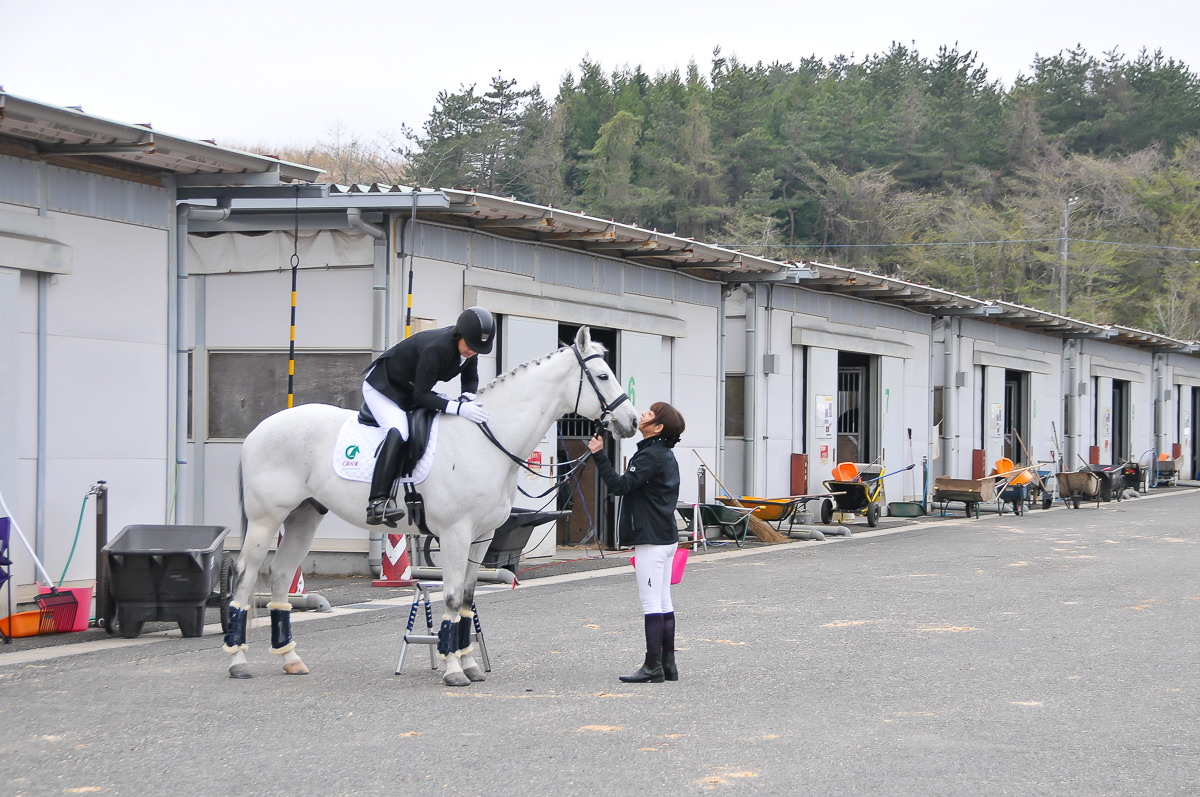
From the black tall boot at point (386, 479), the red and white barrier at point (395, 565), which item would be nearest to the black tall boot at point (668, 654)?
the black tall boot at point (386, 479)

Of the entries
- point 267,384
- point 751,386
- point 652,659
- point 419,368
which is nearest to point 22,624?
point 419,368

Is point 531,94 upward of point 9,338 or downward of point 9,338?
upward

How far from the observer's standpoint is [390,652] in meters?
8.84

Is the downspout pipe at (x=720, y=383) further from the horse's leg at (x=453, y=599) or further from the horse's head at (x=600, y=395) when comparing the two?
the horse's leg at (x=453, y=599)

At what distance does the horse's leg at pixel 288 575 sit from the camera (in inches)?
311

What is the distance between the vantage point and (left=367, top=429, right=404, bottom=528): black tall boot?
775 centimetres

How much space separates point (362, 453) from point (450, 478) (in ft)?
2.00

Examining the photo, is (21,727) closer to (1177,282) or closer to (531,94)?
(531,94)

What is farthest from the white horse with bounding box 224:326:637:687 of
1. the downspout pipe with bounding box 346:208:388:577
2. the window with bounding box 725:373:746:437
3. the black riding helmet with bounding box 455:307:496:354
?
the window with bounding box 725:373:746:437

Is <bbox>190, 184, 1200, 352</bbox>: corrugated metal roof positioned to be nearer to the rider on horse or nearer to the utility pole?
the rider on horse

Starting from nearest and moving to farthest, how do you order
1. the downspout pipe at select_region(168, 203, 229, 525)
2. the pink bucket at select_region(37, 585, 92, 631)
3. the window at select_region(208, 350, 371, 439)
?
the pink bucket at select_region(37, 585, 92, 631)
the downspout pipe at select_region(168, 203, 229, 525)
the window at select_region(208, 350, 371, 439)

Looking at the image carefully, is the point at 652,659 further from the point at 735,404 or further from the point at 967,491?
the point at 967,491

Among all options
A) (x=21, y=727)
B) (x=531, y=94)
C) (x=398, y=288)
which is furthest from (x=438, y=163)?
(x=21, y=727)

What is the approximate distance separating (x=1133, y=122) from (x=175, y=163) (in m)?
67.4
